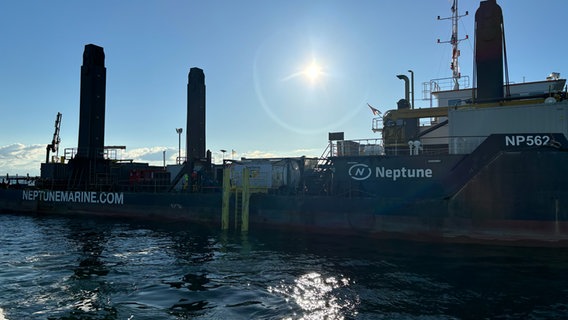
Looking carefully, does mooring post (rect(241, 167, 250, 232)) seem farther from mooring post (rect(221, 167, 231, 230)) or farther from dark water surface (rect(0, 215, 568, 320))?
dark water surface (rect(0, 215, 568, 320))

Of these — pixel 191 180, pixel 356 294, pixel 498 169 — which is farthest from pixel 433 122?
pixel 356 294

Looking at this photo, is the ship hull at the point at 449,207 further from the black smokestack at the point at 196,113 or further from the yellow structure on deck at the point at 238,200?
the black smokestack at the point at 196,113

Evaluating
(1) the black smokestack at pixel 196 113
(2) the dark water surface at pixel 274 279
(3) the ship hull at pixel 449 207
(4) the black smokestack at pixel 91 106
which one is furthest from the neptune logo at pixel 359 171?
(4) the black smokestack at pixel 91 106

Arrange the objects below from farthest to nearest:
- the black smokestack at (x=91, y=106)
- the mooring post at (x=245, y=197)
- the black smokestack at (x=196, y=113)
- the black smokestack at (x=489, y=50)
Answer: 1. the black smokestack at (x=91, y=106)
2. the black smokestack at (x=196, y=113)
3. the mooring post at (x=245, y=197)
4. the black smokestack at (x=489, y=50)

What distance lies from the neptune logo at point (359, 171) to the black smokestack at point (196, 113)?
41.8 feet

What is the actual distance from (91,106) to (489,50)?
94.2ft

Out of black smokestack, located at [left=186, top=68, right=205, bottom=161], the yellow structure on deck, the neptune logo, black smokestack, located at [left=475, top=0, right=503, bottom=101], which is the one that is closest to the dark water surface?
the yellow structure on deck

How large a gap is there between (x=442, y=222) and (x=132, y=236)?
1528cm

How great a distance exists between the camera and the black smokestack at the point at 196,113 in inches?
1142

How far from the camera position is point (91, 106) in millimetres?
30938

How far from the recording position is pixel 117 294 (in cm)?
971

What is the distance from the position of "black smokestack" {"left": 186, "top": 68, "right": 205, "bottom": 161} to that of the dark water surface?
11756mm

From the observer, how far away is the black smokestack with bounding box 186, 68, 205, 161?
29000 mm

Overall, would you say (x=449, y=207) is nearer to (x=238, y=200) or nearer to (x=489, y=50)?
(x=489, y=50)
